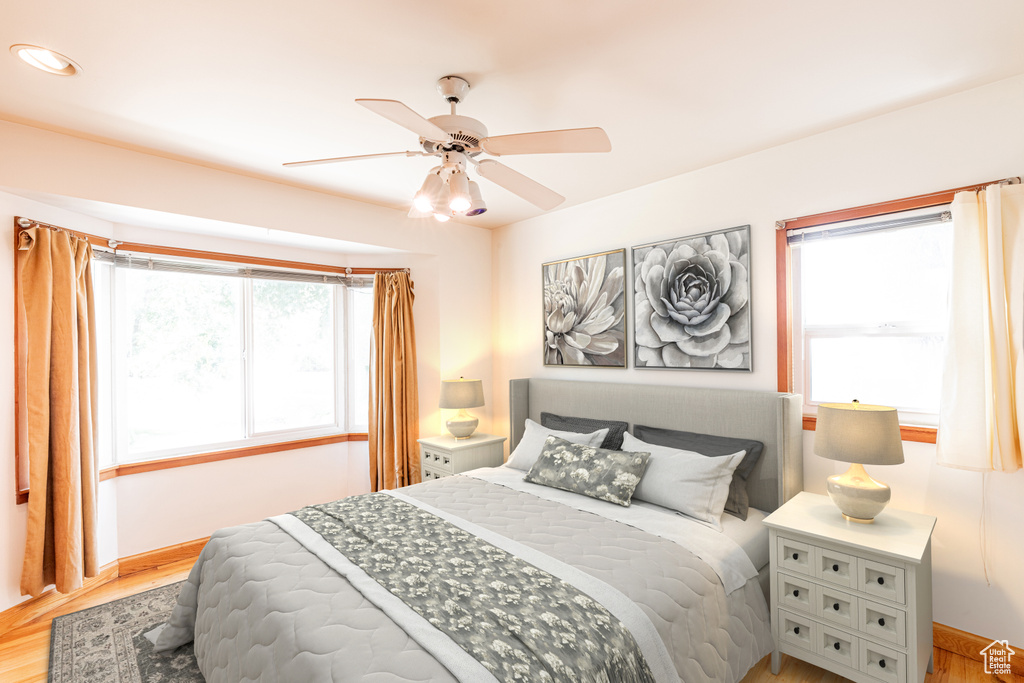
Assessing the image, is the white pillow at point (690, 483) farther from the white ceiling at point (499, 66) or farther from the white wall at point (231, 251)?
the white wall at point (231, 251)

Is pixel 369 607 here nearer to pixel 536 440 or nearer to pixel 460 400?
pixel 536 440

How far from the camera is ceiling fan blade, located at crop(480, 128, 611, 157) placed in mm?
1617

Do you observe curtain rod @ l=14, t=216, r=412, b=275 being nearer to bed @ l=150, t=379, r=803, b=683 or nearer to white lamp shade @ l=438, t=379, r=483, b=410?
white lamp shade @ l=438, t=379, r=483, b=410

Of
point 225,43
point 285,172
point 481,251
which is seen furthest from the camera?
point 481,251

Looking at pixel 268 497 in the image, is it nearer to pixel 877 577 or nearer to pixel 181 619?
pixel 181 619

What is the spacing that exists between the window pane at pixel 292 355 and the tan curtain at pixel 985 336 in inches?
156

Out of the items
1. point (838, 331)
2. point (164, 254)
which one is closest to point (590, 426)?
point (838, 331)

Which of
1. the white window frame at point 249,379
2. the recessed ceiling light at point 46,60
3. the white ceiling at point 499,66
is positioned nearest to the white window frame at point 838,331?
the white ceiling at point 499,66

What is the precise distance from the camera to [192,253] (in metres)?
3.36

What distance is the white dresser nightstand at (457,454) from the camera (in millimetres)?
3635

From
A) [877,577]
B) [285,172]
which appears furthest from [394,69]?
[877,577]

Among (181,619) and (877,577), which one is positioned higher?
(877,577)

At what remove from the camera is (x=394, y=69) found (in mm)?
1888

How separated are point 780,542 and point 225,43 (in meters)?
2.94
